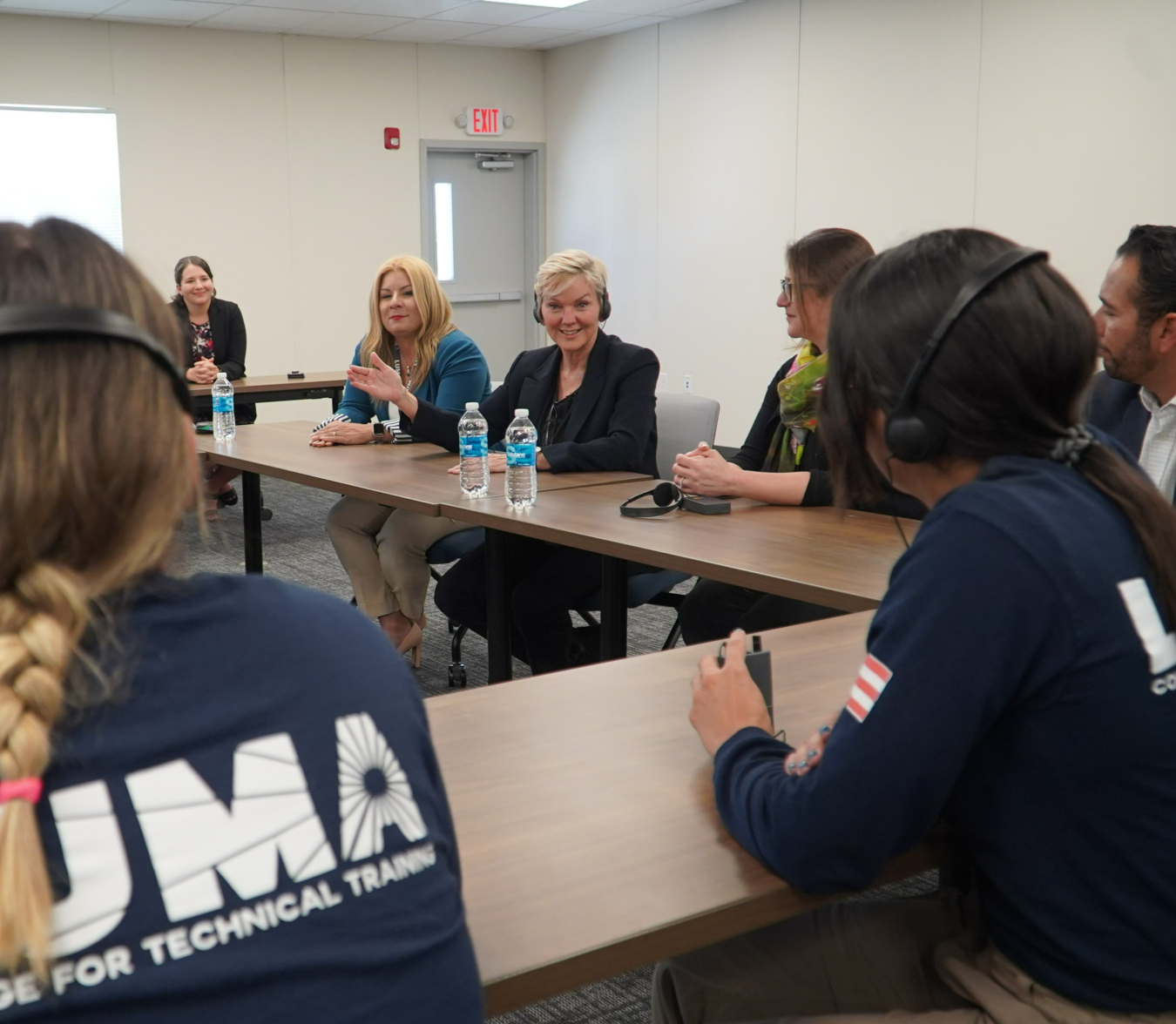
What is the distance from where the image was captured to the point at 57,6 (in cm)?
709

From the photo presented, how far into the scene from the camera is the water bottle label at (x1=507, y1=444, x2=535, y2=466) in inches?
112

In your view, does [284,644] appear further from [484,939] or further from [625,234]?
[625,234]

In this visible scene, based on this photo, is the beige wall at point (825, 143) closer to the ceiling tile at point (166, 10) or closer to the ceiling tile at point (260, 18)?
the ceiling tile at point (260, 18)

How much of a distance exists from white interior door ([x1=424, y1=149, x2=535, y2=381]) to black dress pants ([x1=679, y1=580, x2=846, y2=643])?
645 centimetres

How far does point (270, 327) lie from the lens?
27.7 feet

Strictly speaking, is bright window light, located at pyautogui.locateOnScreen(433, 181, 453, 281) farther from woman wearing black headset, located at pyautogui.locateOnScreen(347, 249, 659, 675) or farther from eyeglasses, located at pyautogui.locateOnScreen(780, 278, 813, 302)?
eyeglasses, located at pyautogui.locateOnScreen(780, 278, 813, 302)

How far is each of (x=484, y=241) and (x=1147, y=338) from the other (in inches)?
290

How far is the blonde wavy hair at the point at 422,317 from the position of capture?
3.88 m

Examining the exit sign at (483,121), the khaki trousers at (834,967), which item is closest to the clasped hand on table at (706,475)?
the khaki trousers at (834,967)

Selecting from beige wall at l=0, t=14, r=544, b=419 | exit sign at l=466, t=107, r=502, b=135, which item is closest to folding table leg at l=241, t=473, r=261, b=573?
beige wall at l=0, t=14, r=544, b=419

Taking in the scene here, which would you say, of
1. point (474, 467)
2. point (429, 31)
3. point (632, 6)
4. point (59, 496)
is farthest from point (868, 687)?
point (429, 31)

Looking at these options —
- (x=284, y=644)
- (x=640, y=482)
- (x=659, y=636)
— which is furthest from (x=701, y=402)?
(x=284, y=644)

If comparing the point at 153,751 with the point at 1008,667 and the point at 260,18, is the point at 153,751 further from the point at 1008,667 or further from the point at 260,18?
the point at 260,18

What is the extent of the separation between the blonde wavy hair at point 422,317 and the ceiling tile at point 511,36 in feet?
15.8
